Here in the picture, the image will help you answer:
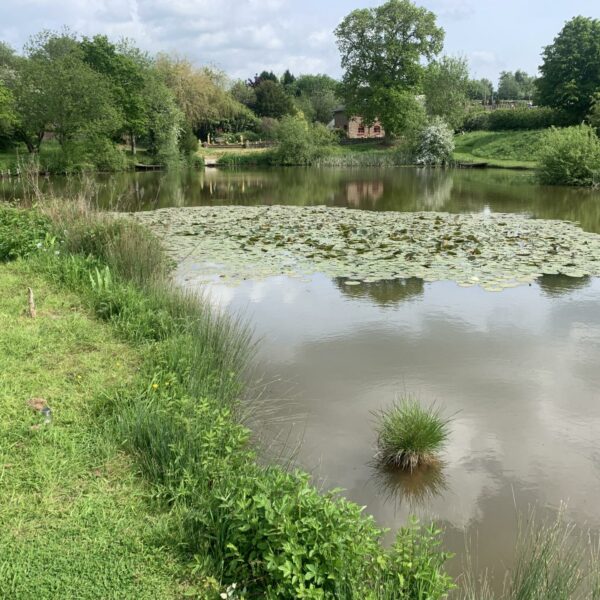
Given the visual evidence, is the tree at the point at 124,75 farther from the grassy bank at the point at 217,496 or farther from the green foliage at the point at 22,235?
the grassy bank at the point at 217,496

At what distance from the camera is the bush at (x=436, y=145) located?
4209cm

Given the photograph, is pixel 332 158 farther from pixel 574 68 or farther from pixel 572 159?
pixel 572 159

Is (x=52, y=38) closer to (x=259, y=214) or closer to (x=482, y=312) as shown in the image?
(x=259, y=214)

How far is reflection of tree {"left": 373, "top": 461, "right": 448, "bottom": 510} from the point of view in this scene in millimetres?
3779

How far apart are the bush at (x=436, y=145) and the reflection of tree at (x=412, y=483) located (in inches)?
1610

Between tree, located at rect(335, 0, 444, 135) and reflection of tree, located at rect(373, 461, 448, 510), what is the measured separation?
46365mm

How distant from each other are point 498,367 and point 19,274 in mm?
5819

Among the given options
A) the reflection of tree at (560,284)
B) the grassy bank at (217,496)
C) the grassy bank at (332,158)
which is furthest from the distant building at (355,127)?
the grassy bank at (217,496)

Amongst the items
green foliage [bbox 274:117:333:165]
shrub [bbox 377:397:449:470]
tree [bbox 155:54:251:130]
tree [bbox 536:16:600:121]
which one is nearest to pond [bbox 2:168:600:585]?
shrub [bbox 377:397:449:470]

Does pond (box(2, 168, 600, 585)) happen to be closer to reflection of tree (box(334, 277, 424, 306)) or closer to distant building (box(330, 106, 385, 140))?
reflection of tree (box(334, 277, 424, 306))

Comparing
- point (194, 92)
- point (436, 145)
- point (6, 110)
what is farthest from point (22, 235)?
point (194, 92)

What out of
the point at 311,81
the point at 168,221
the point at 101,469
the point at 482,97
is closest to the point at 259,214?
the point at 168,221

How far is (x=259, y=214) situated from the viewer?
622 inches

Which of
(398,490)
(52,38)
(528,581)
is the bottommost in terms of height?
(398,490)
